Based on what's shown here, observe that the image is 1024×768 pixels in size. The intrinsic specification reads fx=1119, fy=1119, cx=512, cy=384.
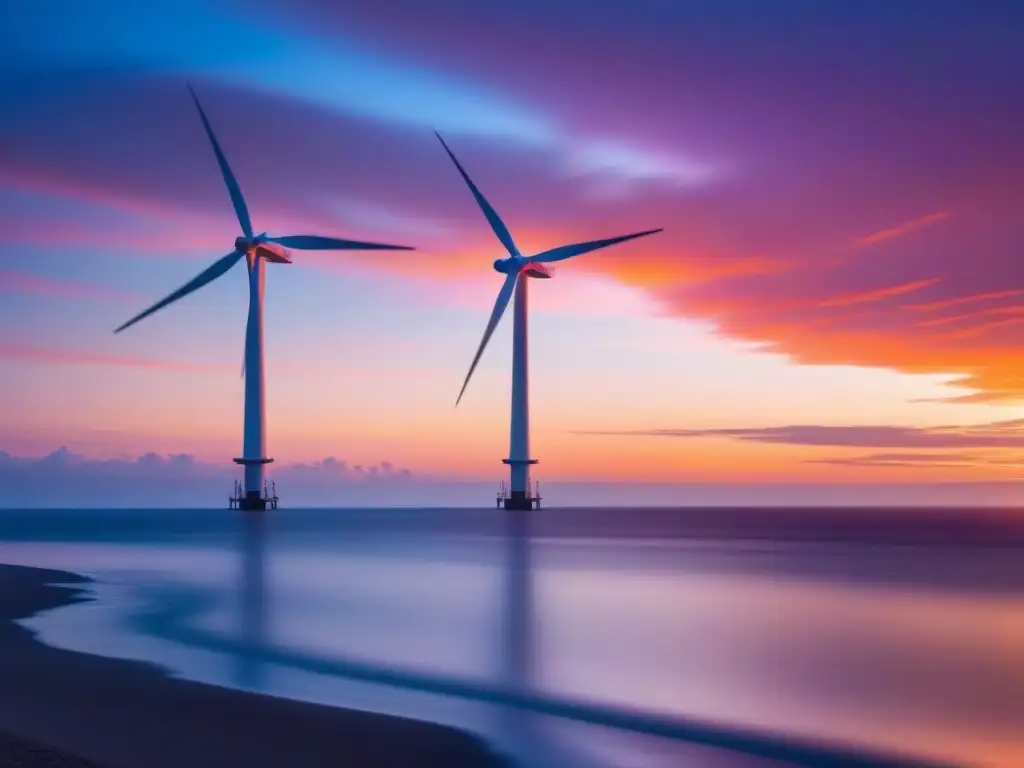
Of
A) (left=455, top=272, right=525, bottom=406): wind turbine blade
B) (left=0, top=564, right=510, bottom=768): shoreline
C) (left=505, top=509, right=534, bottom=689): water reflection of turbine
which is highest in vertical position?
(left=455, top=272, right=525, bottom=406): wind turbine blade

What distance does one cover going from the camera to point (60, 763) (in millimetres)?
12594

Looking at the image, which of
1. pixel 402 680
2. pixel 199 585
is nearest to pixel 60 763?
pixel 402 680

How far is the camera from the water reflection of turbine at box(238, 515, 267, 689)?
2345 cm

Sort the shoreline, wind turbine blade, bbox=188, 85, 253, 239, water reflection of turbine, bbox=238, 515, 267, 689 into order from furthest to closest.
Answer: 1. wind turbine blade, bbox=188, 85, 253, 239
2. water reflection of turbine, bbox=238, 515, 267, 689
3. the shoreline

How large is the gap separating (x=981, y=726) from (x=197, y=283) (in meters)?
92.9

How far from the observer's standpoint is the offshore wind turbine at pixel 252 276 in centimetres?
10144

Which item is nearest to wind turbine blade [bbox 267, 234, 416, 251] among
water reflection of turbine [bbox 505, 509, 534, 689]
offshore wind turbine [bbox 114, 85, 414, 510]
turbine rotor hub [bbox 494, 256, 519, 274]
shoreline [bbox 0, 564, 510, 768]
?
offshore wind turbine [bbox 114, 85, 414, 510]

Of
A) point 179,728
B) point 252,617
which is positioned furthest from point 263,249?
point 179,728

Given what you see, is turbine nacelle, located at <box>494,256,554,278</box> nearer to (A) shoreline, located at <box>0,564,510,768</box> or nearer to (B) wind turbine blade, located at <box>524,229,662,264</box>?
(B) wind turbine blade, located at <box>524,229,662,264</box>

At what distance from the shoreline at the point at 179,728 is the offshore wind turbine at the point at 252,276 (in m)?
71.8

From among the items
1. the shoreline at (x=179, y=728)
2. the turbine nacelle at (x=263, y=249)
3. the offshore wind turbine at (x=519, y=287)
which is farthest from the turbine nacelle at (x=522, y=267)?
the shoreline at (x=179, y=728)

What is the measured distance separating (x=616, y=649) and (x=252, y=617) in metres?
12.6

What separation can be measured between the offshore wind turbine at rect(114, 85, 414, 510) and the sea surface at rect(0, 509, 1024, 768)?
1844 inches

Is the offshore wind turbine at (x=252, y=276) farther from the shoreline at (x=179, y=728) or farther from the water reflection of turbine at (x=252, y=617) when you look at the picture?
the shoreline at (x=179, y=728)
